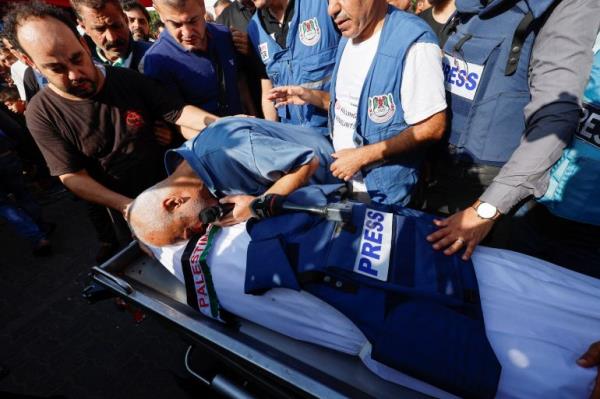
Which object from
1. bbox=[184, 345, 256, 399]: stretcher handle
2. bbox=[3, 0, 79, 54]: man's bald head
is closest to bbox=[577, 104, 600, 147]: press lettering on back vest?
bbox=[184, 345, 256, 399]: stretcher handle

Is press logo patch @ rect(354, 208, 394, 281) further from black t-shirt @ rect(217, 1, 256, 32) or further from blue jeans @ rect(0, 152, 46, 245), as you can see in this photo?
blue jeans @ rect(0, 152, 46, 245)

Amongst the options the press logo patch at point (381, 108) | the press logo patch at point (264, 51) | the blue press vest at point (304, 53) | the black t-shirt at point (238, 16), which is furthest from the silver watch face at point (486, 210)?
the black t-shirt at point (238, 16)

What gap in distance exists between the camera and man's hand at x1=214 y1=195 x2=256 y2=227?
5.37 ft

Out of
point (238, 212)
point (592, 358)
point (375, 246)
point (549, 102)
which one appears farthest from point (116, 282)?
point (549, 102)

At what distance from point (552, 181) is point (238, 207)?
1490 mm

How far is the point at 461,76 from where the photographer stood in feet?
4.92

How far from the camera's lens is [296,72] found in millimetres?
2377

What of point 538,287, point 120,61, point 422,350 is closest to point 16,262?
point 120,61

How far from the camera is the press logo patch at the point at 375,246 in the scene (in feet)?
4.00

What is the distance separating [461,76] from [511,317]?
1.12m

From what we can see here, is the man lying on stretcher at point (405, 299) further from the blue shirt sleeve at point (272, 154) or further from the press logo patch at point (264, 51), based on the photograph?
the press logo patch at point (264, 51)

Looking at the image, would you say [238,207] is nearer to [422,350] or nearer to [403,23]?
[422,350]

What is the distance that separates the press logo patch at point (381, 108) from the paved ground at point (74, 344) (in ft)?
6.66

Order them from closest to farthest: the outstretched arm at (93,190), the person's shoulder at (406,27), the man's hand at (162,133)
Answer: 1. the person's shoulder at (406,27)
2. the outstretched arm at (93,190)
3. the man's hand at (162,133)
